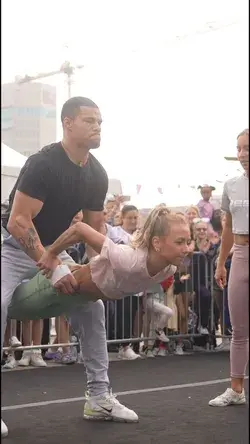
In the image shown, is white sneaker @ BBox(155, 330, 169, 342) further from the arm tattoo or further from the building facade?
the arm tattoo

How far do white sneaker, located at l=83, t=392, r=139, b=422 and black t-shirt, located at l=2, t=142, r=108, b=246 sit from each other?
932 millimetres

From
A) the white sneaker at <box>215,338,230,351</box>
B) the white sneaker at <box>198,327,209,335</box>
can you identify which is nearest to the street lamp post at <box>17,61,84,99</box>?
the white sneaker at <box>198,327,209,335</box>

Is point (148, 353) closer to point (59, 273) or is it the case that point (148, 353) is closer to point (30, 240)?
point (30, 240)

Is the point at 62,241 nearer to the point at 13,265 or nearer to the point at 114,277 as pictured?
the point at 114,277

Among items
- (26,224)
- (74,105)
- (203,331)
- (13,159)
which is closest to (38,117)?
(74,105)

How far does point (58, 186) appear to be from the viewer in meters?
3.57

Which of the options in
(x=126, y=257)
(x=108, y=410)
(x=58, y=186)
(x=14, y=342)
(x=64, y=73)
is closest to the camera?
(x=126, y=257)

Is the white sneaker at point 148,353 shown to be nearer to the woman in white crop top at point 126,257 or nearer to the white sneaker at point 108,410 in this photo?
the white sneaker at point 108,410

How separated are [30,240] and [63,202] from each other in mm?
328

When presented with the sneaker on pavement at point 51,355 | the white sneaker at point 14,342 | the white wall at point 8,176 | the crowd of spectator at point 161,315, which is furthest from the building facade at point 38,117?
the white wall at point 8,176

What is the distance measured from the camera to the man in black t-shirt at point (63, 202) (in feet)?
11.4

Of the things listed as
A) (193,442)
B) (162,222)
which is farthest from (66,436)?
(162,222)

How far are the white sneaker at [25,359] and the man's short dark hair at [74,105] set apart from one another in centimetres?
353

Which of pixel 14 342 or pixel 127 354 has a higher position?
pixel 14 342
